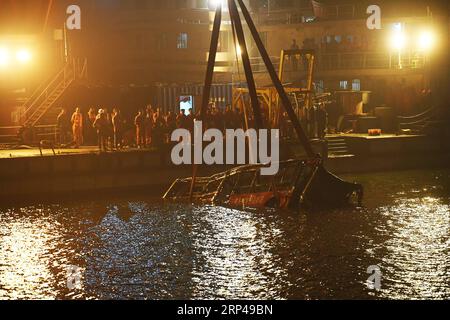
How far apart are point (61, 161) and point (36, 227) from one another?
7.24 meters

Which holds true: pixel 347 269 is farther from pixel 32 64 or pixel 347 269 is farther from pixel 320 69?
pixel 320 69

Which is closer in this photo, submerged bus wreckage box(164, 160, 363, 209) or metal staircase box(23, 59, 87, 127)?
submerged bus wreckage box(164, 160, 363, 209)

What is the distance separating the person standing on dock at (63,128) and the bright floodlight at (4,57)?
19.5ft

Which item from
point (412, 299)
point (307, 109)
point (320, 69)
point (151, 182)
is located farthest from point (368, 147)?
point (412, 299)

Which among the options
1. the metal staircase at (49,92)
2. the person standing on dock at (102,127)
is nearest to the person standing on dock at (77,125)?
the person standing on dock at (102,127)

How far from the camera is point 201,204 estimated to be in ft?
95.3

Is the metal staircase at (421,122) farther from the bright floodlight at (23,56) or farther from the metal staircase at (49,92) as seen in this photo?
the bright floodlight at (23,56)

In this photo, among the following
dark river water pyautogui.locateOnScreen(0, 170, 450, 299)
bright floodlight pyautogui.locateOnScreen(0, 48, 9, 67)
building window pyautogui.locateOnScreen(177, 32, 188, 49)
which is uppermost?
building window pyautogui.locateOnScreen(177, 32, 188, 49)

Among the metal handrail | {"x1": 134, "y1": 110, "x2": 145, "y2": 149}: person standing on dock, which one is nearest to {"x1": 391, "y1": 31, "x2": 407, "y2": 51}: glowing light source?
the metal handrail

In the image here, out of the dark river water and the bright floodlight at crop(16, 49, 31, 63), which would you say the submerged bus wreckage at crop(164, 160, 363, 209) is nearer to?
the dark river water

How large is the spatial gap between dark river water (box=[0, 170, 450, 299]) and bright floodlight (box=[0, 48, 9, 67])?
14.6 meters

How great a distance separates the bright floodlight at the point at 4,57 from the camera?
1651 inches

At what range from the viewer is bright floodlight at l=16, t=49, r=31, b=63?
4259 centimetres

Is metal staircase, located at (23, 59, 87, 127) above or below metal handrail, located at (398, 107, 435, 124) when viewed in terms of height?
above
